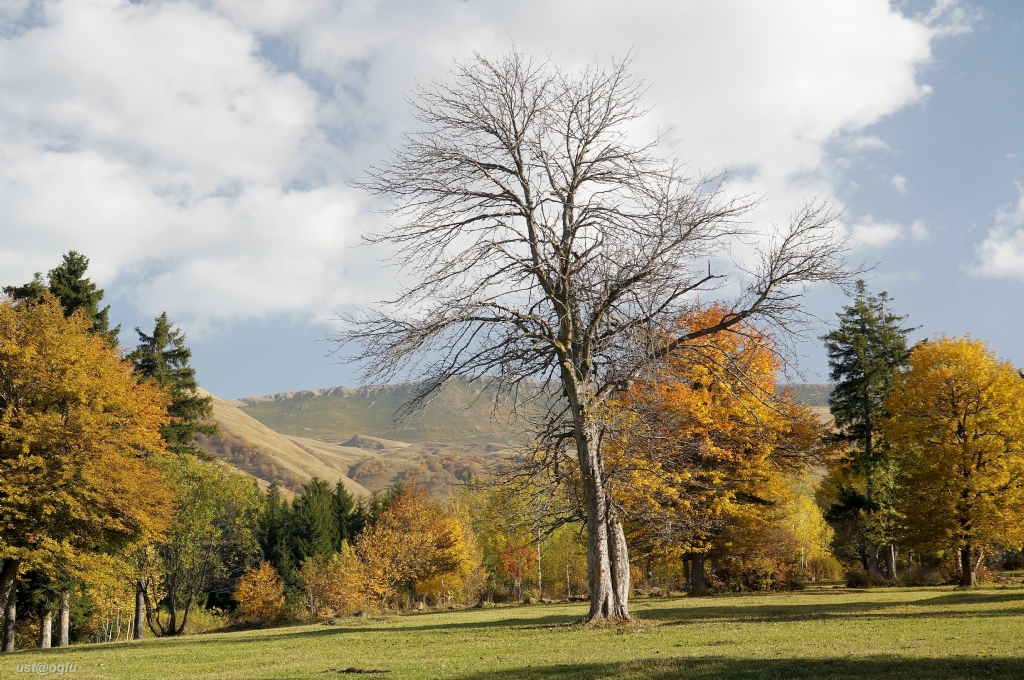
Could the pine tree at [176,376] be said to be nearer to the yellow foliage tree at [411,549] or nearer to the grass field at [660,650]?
the yellow foliage tree at [411,549]

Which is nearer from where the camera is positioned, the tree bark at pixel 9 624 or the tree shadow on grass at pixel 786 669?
the tree shadow on grass at pixel 786 669

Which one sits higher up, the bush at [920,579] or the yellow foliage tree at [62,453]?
the yellow foliage tree at [62,453]

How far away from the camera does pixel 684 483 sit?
29000mm

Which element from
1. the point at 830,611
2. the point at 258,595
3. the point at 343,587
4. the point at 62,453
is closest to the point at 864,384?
the point at 830,611

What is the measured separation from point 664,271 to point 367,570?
111ft

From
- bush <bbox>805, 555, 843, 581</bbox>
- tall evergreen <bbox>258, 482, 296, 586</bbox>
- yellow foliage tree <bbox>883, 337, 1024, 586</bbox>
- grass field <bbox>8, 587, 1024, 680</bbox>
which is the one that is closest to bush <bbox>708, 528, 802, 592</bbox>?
yellow foliage tree <bbox>883, 337, 1024, 586</bbox>

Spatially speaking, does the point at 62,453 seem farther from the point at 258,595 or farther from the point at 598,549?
the point at 258,595

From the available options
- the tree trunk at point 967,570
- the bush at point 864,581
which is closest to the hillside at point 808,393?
the tree trunk at point 967,570

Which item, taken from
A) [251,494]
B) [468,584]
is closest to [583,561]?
[468,584]

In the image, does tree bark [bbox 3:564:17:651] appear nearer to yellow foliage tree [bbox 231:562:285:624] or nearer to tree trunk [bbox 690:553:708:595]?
yellow foliage tree [bbox 231:562:285:624]

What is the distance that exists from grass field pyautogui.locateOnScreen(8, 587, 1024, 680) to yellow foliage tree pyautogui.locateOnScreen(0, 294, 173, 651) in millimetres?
4890

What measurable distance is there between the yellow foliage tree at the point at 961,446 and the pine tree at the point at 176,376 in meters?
36.0

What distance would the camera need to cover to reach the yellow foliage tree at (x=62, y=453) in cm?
2433

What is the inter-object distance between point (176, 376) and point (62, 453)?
1879 centimetres
